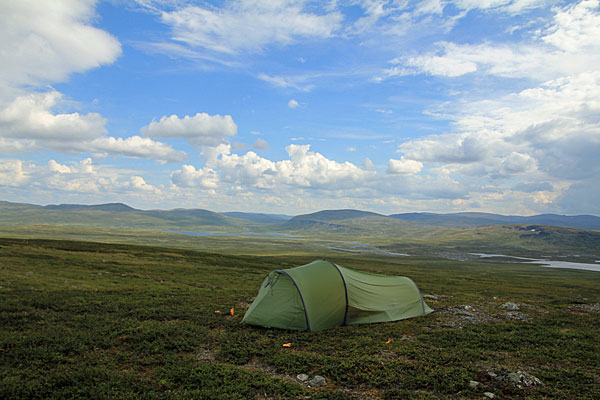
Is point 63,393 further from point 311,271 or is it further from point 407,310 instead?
point 407,310

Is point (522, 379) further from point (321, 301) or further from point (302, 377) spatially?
point (321, 301)

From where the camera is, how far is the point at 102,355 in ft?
40.5

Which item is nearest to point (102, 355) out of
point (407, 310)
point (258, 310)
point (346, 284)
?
point (258, 310)

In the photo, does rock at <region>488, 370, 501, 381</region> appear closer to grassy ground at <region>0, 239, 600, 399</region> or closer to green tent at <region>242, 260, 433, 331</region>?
grassy ground at <region>0, 239, 600, 399</region>

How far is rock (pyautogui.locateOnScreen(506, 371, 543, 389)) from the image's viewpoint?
413 inches

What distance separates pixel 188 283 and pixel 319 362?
84.0ft

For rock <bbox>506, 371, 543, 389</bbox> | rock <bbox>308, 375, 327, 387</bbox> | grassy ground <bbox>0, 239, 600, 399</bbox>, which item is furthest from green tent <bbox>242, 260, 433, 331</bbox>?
rock <bbox>506, 371, 543, 389</bbox>

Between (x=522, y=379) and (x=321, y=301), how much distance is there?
9.20 meters

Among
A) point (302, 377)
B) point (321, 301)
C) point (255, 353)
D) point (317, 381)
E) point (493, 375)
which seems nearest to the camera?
point (317, 381)

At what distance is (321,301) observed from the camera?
17.5 meters

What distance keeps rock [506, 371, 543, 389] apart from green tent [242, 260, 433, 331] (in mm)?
8245

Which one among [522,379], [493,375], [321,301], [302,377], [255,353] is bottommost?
[255,353]

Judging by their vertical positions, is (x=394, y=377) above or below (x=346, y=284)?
below

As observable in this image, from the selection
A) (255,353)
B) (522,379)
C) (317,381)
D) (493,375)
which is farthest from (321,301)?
(522,379)
